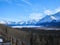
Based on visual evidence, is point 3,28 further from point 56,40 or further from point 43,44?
point 56,40

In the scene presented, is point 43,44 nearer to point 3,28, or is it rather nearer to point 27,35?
point 27,35

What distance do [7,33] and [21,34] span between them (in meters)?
0.14

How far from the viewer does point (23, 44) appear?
1594 millimetres

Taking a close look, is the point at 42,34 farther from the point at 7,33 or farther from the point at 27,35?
the point at 7,33

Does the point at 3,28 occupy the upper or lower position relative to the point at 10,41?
upper

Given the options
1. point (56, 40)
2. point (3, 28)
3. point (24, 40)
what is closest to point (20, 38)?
point (24, 40)

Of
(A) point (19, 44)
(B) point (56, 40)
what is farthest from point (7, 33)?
(B) point (56, 40)

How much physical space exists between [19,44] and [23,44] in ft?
0.16

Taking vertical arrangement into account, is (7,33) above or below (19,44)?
above

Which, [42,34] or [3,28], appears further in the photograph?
[42,34]

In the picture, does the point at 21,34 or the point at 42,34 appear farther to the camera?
the point at 42,34

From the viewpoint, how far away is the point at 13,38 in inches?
61.2

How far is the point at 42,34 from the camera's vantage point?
1.70 m

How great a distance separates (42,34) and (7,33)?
1.23ft
